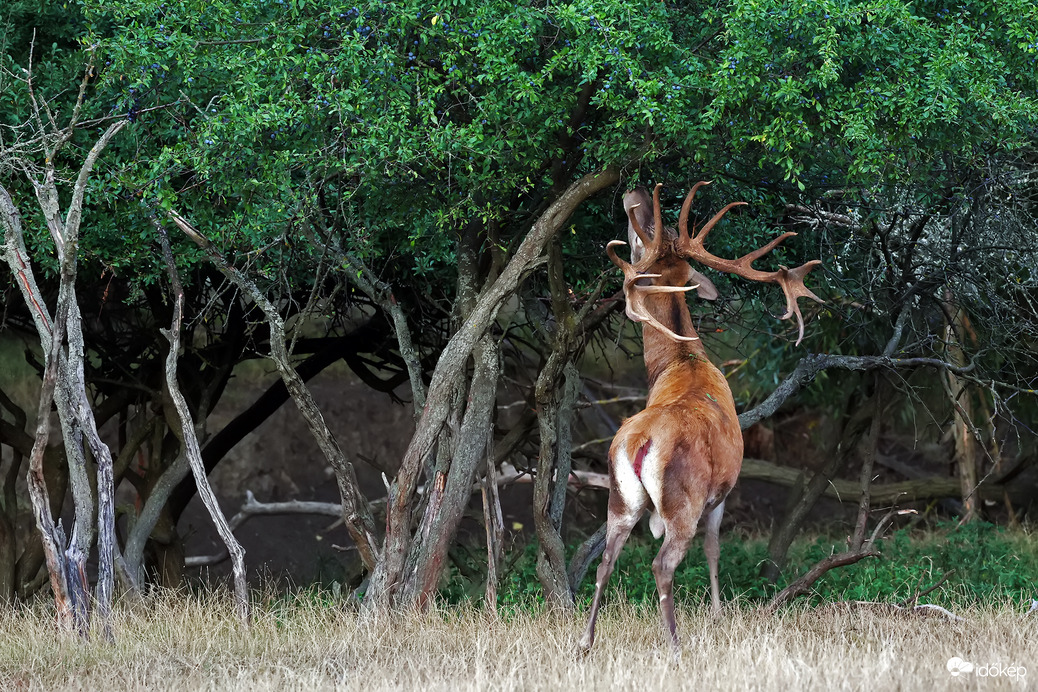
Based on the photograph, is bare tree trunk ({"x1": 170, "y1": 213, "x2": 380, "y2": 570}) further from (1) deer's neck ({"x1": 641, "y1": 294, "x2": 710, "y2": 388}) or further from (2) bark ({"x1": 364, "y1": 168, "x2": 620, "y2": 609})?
(1) deer's neck ({"x1": 641, "y1": 294, "x2": 710, "y2": 388})

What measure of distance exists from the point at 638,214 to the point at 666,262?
1.19 ft

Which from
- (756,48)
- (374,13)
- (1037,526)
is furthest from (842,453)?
(374,13)

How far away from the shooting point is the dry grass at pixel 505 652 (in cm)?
585

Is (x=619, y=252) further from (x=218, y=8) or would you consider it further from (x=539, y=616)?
(x=218, y=8)

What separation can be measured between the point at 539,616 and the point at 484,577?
2.50 metres

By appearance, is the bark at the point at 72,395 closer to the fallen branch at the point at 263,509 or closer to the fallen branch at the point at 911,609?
the fallen branch at the point at 263,509

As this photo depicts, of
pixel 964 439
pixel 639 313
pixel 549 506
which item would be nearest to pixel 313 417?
pixel 549 506

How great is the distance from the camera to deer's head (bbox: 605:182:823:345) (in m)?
7.02

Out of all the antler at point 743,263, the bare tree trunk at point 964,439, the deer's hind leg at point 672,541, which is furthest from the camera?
the bare tree trunk at point 964,439

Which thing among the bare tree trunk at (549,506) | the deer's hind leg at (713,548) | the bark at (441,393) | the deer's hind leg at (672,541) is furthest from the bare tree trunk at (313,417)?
the deer's hind leg at (672,541)

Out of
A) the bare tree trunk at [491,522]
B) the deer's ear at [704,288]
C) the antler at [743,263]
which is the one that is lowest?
the bare tree trunk at [491,522]

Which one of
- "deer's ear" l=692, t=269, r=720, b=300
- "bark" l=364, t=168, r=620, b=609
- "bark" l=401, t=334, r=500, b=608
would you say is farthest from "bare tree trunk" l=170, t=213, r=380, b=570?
"deer's ear" l=692, t=269, r=720, b=300

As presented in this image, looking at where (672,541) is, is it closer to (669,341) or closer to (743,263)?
(669,341)

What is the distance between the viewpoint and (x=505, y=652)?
21.5ft
